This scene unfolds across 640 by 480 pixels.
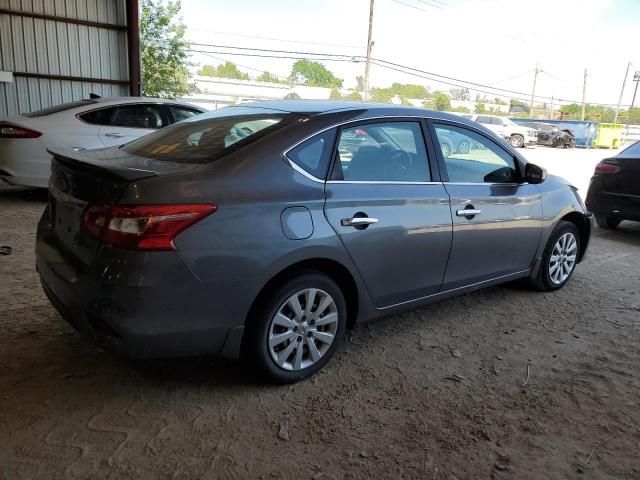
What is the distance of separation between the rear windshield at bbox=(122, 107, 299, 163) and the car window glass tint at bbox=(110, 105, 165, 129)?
167 inches

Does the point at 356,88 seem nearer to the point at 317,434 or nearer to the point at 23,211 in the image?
the point at 23,211

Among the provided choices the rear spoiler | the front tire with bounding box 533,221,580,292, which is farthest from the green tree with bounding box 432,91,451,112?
the rear spoiler

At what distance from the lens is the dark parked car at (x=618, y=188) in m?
6.59

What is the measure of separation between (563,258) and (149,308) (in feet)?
12.2

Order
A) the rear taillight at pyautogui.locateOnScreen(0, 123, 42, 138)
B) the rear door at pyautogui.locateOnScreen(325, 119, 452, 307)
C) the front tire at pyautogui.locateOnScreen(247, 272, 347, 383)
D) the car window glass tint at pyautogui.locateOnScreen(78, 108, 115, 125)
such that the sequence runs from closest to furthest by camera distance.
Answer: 1. the front tire at pyautogui.locateOnScreen(247, 272, 347, 383)
2. the rear door at pyautogui.locateOnScreen(325, 119, 452, 307)
3. the rear taillight at pyautogui.locateOnScreen(0, 123, 42, 138)
4. the car window glass tint at pyautogui.locateOnScreen(78, 108, 115, 125)

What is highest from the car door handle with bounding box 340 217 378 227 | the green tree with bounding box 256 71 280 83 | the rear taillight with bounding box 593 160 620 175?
the green tree with bounding box 256 71 280 83

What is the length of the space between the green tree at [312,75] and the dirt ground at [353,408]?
61.8m

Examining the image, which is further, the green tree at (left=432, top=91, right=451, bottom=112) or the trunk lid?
the green tree at (left=432, top=91, right=451, bottom=112)

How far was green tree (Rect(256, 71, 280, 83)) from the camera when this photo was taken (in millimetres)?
56656

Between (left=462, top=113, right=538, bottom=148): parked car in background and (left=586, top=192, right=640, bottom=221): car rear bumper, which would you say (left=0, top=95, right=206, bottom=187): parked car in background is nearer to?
(left=586, top=192, right=640, bottom=221): car rear bumper

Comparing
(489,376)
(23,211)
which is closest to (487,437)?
(489,376)

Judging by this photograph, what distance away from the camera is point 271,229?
2.56m

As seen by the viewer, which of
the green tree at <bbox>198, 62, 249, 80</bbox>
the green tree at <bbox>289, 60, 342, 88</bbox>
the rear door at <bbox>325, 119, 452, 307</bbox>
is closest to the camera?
the rear door at <bbox>325, 119, 452, 307</bbox>

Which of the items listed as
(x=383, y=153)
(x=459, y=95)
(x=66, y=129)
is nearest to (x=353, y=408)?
(x=383, y=153)
